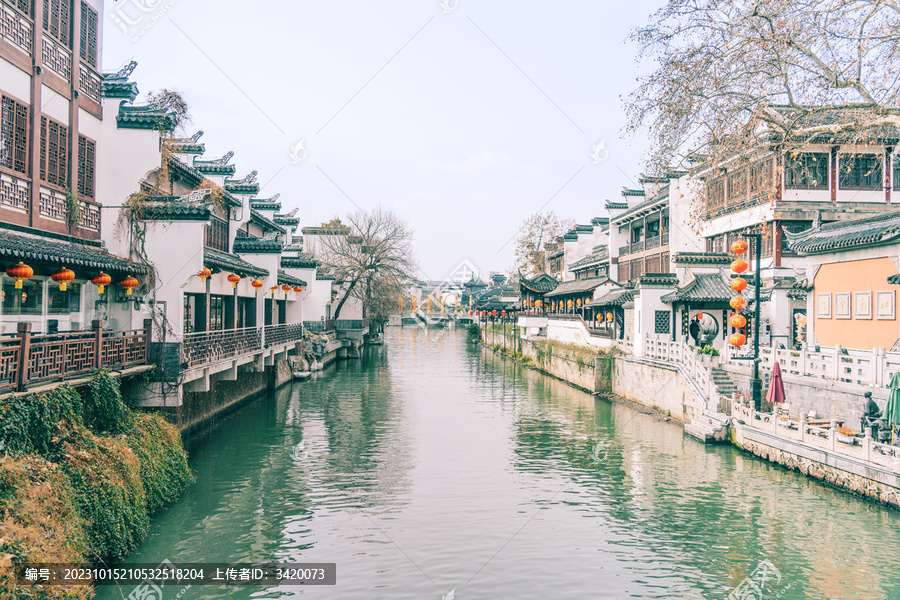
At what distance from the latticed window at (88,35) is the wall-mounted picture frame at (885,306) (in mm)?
21234

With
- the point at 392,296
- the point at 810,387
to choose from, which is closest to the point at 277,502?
the point at 810,387

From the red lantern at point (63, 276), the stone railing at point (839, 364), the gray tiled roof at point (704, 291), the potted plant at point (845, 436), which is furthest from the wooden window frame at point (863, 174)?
the red lantern at point (63, 276)

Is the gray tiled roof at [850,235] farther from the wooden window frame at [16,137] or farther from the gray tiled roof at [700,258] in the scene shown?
the wooden window frame at [16,137]

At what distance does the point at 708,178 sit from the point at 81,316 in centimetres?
1492

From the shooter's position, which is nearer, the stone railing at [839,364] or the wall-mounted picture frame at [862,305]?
the stone railing at [839,364]

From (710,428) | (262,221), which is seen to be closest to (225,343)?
(710,428)

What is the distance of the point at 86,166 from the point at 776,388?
60.2 ft

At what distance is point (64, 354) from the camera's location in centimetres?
1033

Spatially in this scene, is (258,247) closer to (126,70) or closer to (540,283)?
(126,70)

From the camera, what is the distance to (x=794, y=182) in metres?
27.7

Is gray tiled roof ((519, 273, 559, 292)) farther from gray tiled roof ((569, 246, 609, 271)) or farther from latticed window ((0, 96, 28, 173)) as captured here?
latticed window ((0, 96, 28, 173))

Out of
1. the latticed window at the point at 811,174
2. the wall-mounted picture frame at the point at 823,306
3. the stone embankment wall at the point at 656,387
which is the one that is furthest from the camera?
the latticed window at the point at 811,174

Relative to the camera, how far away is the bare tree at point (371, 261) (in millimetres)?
50938

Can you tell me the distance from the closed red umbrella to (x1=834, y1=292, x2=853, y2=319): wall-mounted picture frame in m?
3.45
